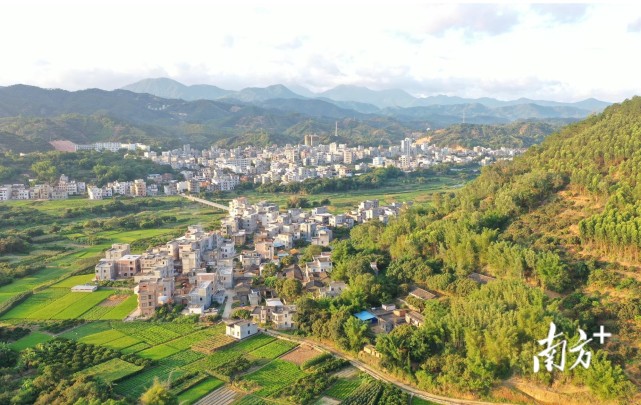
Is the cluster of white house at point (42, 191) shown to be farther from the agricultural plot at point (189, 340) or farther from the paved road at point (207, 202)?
the agricultural plot at point (189, 340)

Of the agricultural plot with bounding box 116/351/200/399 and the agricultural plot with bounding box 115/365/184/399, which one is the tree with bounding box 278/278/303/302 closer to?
the agricultural plot with bounding box 116/351/200/399

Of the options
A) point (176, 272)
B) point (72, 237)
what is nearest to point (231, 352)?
point (176, 272)

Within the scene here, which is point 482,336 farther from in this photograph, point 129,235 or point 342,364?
point 129,235

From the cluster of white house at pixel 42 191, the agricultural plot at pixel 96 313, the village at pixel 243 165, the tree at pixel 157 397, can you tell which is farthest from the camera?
the village at pixel 243 165

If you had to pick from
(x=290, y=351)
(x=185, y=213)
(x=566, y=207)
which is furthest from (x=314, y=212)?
(x=290, y=351)

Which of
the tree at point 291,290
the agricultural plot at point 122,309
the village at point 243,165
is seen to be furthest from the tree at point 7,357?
the village at point 243,165

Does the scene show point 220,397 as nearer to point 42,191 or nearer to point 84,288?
point 84,288
